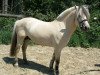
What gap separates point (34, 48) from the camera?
941 cm

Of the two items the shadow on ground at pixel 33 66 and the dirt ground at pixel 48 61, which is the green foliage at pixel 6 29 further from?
the shadow on ground at pixel 33 66

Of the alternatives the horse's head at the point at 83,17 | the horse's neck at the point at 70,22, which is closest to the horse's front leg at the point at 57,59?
the horse's neck at the point at 70,22

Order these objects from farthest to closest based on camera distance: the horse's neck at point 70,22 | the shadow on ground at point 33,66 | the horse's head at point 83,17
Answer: the shadow on ground at point 33,66 < the horse's neck at point 70,22 < the horse's head at point 83,17

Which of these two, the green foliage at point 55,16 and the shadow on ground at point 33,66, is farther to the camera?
the green foliage at point 55,16

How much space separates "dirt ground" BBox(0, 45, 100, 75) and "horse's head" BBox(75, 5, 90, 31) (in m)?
1.48

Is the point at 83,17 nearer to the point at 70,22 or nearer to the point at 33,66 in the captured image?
the point at 70,22

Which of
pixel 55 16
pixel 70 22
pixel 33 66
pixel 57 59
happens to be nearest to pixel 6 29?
pixel 55 16

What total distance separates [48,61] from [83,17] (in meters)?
2.16

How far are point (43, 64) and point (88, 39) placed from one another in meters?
3.15

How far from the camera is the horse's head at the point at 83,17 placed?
21.7ft

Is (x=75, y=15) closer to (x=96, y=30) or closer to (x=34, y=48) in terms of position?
(x=34, y=48)

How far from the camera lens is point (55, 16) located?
11.5m

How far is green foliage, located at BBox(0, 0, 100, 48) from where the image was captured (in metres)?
10.2

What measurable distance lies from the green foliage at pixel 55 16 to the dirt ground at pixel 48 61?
0.48 metres
